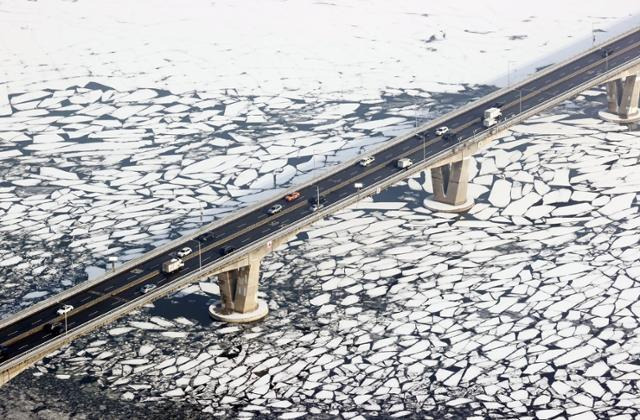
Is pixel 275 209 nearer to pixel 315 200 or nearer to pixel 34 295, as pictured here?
pixel 315 200

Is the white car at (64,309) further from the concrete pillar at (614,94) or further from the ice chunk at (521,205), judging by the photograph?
the concrete pillar at (614,94)

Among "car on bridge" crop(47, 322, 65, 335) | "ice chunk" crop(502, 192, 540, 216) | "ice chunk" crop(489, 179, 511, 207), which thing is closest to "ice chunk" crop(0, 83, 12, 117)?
"ice chunk" crop(489, 179, 511, 207)

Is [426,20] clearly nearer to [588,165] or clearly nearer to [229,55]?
[229,55]

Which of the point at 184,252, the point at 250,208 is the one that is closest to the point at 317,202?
the point at 250,208

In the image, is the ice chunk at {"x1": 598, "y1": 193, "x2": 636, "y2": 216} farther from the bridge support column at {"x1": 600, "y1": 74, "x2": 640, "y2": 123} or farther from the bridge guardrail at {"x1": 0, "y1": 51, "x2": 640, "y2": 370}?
the bridge support column at {"x1": 600, "y1": 74, "x2": 640, "y2": 123}

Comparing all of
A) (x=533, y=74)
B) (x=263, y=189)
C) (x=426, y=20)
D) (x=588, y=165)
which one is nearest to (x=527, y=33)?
(x=426, y=20)
